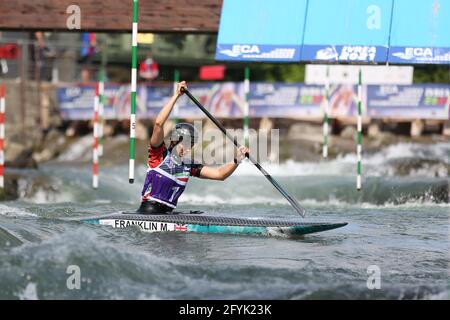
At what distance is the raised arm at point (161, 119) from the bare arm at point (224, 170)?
567 millimetres

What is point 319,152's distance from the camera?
805 inches

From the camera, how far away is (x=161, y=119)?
838cm

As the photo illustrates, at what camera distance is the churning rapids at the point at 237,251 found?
6109 mm

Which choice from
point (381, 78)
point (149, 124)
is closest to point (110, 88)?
point (149, 124)

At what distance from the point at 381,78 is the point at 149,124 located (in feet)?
19.6

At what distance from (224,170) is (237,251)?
1244 millimetres

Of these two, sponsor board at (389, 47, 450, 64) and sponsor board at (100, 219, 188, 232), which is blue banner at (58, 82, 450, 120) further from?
sponsor board at (100, 219, 188, 232)

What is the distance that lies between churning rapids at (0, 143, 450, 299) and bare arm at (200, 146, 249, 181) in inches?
23.6

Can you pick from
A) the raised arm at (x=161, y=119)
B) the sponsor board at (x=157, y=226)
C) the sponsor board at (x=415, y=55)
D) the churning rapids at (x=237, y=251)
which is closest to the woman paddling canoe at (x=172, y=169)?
the raised arm at (x=161, y=119)

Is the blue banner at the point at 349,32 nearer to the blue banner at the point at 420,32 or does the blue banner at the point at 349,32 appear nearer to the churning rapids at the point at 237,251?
the blue banner at the point at 420,32

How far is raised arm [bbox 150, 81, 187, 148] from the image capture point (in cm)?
837

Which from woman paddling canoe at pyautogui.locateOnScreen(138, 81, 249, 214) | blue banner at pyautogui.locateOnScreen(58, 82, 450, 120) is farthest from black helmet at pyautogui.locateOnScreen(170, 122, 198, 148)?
blue banner at pyautogui.locateOnScreen(58, 82, 450, 120)

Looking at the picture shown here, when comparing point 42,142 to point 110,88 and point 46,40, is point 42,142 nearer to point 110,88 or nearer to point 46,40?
point 110,88

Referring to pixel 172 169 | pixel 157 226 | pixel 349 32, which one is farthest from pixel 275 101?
pixel 157 226
